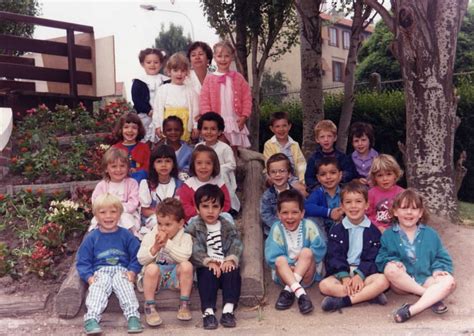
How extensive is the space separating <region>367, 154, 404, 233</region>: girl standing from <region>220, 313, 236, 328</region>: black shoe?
166 centimetres

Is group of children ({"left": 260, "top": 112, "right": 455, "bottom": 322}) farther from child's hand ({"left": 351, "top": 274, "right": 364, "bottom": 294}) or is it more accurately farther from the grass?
the grass

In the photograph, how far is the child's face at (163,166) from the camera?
5.67 metres

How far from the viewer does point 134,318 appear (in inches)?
184

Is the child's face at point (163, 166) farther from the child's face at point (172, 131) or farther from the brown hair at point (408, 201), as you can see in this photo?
the brown hair at point (408, 201)

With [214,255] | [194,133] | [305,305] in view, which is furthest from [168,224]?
[194,133]

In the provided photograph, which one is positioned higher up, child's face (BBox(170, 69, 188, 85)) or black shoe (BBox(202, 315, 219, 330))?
child's face (BBox(170, 69, 188, 85))

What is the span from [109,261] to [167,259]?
490 millimetres

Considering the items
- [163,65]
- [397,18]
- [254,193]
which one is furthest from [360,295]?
[163,65]

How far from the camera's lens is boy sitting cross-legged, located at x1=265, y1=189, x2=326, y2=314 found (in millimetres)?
4965

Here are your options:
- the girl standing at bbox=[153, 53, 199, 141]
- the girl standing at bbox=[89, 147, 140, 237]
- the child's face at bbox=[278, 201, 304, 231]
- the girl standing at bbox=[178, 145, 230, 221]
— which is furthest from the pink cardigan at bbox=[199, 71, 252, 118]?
the child's face at bbox=[278, 201, 304, 231]

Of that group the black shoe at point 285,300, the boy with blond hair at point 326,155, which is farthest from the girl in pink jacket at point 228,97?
the black shoe at point 285,300

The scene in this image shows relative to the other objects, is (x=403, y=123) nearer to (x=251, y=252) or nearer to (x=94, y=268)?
(x=251, y=252)

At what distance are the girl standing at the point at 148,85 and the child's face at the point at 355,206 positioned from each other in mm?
2902

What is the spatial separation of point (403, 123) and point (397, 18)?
4.99 meters
